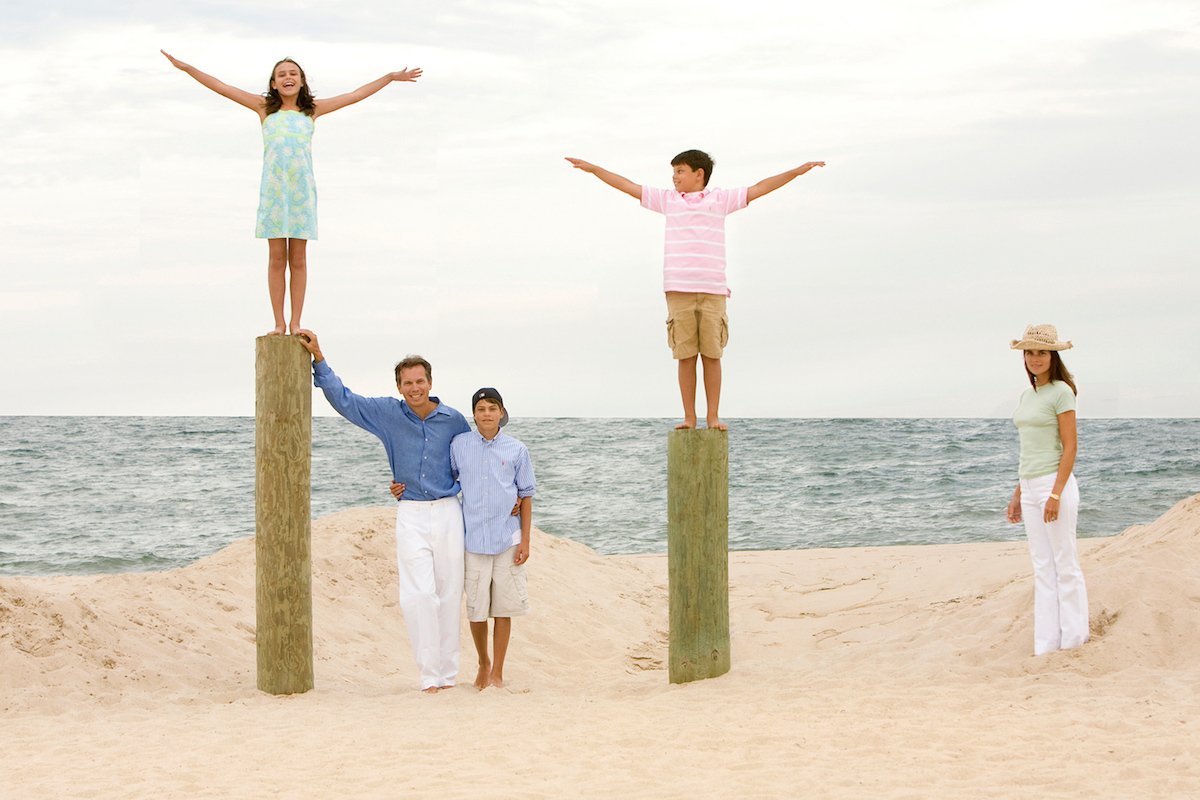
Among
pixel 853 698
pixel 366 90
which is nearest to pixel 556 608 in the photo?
pixel 853 698

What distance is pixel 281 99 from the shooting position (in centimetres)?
743

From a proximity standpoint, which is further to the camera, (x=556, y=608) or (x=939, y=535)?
(x=939, y=535)

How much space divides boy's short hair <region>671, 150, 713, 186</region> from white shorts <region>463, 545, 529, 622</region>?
8.73 ft

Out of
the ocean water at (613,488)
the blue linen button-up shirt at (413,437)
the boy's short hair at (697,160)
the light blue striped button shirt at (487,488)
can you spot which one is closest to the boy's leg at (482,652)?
the light blue striped button shirt at (487,488)

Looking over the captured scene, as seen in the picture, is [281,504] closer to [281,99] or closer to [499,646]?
[499,646]

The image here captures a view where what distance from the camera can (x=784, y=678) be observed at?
7414 millimetres

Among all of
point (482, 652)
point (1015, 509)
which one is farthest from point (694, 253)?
point (482, 652)

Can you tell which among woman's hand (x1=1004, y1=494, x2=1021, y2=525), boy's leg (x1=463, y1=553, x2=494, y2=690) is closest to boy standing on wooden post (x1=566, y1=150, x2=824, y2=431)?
boy's leg (x1=463, y1=553, x2=494, y2=690)

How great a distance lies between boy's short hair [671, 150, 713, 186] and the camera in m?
7.27

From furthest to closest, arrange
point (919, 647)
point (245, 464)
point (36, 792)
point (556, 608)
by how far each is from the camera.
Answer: point (245, 464), point (556, 608), point (919, 647), point (36, 792)

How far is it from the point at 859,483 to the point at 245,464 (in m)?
15.8

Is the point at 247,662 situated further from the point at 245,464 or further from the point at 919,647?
the point at 245,464

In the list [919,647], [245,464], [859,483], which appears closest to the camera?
[919,647]

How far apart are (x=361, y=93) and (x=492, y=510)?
2.85 metres
